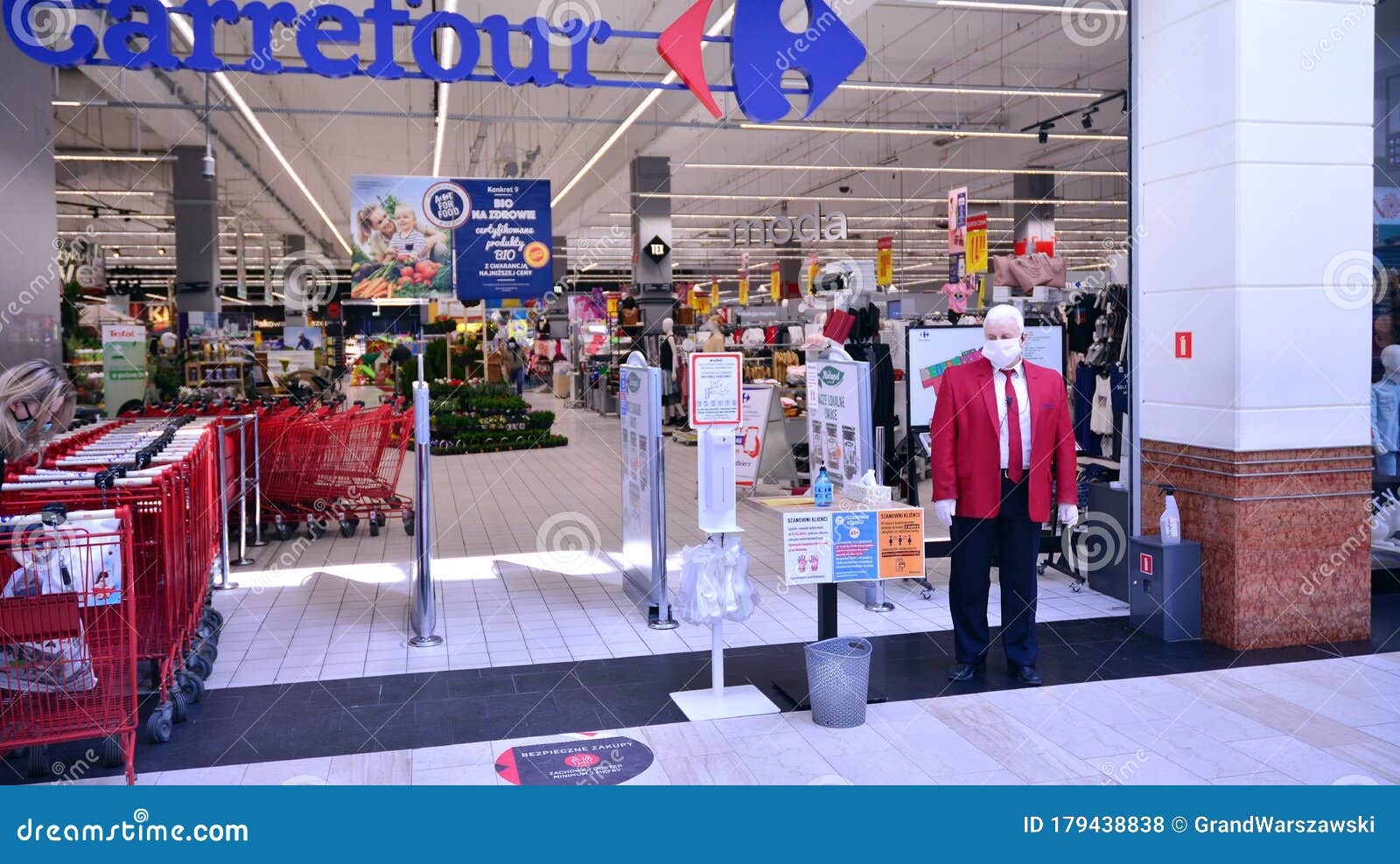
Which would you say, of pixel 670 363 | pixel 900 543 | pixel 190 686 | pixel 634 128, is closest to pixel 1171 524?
pixel 900 543

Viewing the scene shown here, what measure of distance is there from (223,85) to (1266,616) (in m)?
11.8

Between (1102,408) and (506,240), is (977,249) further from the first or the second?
(506,240)

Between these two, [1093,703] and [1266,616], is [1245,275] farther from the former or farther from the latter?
[1093,703]

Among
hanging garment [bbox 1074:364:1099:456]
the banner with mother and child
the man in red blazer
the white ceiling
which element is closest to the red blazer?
the man in red blazer

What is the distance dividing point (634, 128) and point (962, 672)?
1407 centimetres

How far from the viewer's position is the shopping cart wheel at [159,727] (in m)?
3.97

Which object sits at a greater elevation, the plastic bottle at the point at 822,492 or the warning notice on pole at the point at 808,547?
the plastic bottle at the point at 822,492

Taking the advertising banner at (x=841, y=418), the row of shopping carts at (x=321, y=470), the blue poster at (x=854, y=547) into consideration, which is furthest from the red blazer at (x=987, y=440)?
the row of shopping carts at (x=321, y=470)

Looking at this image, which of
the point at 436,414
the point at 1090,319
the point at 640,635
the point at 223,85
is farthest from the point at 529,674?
the point at 436,414

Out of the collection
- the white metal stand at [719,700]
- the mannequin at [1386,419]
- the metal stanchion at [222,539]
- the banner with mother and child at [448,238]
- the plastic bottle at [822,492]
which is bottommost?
the white metal stand at [719,700]

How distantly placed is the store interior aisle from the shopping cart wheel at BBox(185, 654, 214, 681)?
7 centimetres

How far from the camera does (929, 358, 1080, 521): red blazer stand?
15.0ft

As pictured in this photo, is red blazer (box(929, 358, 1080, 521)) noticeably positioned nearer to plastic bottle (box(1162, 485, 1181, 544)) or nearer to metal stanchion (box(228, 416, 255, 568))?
plastic bottle (box(1162, 485, 1181, 544))

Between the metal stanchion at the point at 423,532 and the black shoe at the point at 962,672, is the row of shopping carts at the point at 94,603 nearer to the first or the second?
the metal stanchion at the point at 423,532
